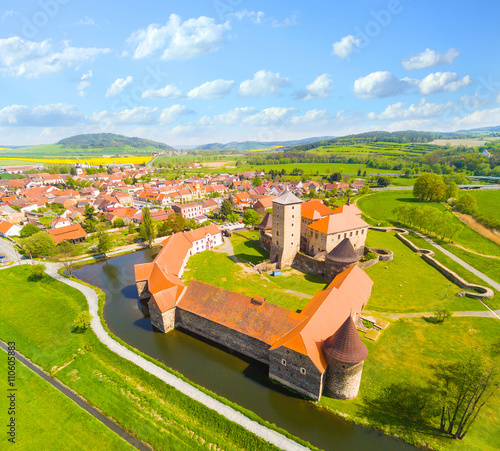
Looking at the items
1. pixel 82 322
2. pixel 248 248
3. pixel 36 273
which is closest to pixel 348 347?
pixel 82 322

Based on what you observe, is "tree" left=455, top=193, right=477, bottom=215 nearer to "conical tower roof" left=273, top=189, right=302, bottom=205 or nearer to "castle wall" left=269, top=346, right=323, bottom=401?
"conical tower roof" left=273, top=189, right=302, bottom=205

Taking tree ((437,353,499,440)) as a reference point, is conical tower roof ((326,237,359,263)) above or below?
above

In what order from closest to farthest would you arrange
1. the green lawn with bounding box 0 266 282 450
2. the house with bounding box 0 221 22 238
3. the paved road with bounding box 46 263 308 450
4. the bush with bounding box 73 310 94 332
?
the paved road with bounding box 46 263 308 450 < the green lawn with bounding box 0 266 282 450 < the bush with bounding box 73 310 94 332 < the house with bounding box 0 221 22 238

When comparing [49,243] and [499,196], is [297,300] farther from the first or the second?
[499,196]

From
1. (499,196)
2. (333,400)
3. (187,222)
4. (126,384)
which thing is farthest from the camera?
(499,196)

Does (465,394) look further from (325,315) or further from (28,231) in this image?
(28,231)

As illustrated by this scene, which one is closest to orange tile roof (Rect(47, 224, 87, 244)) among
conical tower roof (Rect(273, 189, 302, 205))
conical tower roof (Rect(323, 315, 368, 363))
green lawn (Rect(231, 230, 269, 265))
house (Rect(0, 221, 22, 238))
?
house (Rect(0, 221, 22, 238))

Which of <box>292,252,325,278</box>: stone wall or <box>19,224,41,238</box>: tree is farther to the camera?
<box>19,224,41,238</box>: tree

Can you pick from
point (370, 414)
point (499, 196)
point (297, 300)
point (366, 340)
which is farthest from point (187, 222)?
point (499, 196)
